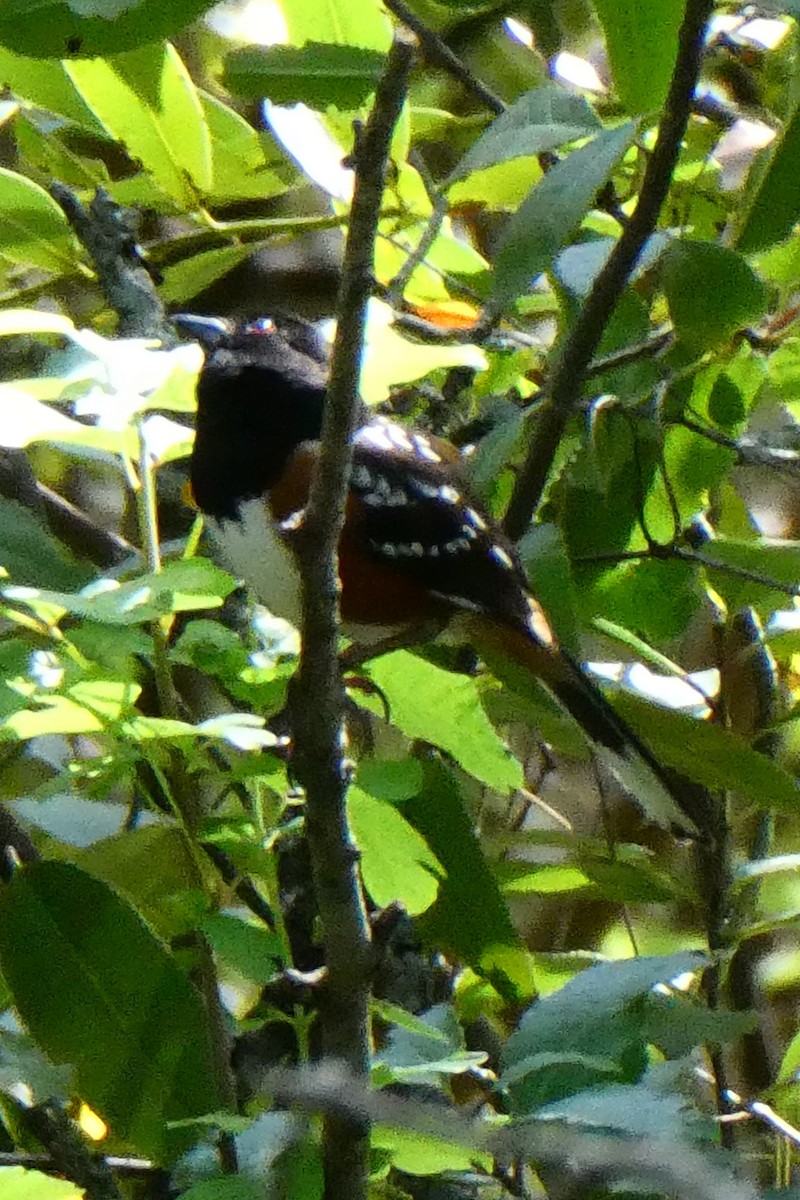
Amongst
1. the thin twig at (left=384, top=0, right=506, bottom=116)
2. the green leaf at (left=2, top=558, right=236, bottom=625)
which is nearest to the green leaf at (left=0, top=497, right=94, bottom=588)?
the green leaf at (left=2, top=558, right=236, bottom=625)

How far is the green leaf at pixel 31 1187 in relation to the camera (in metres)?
0.76

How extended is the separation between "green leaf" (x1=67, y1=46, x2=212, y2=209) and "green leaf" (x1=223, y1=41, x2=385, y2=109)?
0.04 m

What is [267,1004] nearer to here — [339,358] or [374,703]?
[374,703]

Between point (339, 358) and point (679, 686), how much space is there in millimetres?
735

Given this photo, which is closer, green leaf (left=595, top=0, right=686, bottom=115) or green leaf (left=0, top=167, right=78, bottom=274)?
green leaf (left=595, top=0, right=686, bottom=115)

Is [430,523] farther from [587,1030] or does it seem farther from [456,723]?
[587,1030]

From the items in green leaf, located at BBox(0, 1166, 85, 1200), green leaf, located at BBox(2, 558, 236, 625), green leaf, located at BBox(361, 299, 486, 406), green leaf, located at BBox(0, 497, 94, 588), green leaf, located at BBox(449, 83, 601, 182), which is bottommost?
green leaf, located at BBox(0, 1166, 85, 1200)

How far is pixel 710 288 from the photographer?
913 millimetres

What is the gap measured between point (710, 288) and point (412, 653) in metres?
0.38

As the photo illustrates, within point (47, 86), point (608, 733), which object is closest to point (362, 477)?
point (608, 733)

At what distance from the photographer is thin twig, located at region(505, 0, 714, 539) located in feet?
2.62

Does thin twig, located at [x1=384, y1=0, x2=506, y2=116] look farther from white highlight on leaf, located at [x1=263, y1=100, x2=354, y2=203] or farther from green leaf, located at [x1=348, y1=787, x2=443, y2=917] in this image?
green leaf, located at [x1=348, y1=787, x2=443, y2=917]

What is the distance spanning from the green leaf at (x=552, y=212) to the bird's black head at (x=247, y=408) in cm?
52

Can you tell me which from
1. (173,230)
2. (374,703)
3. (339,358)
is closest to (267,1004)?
(374,703)
